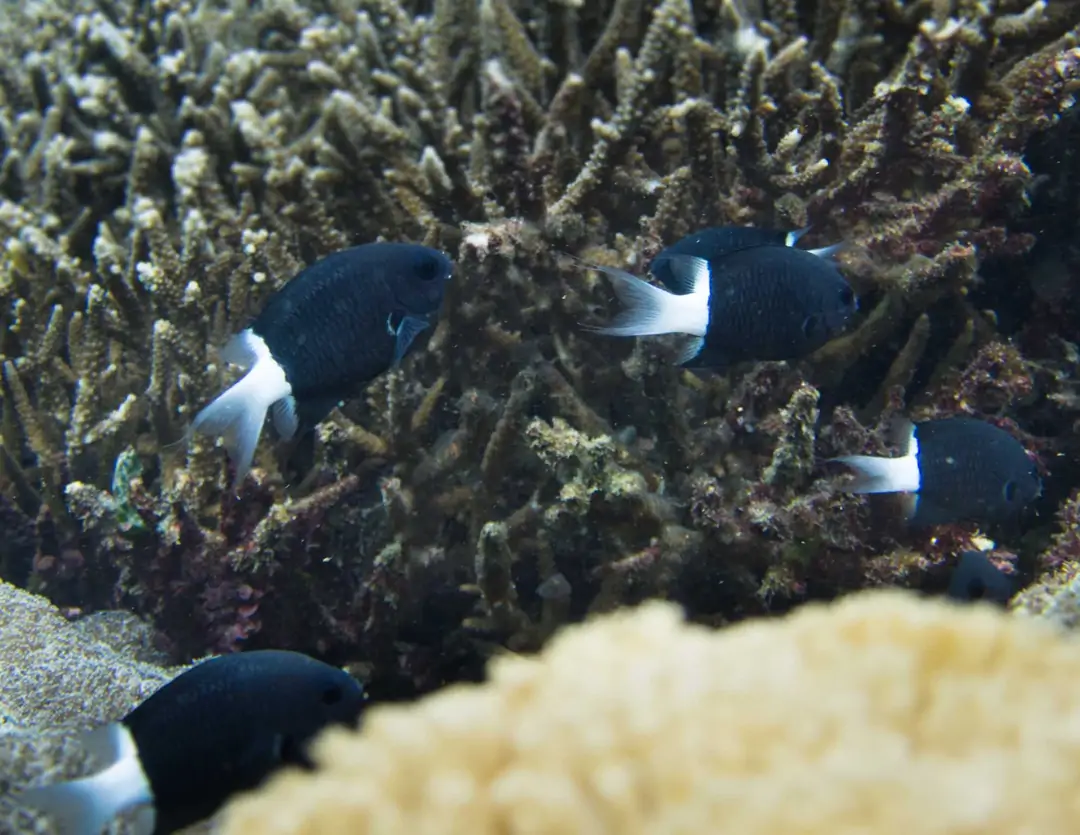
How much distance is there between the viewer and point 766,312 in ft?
7.58

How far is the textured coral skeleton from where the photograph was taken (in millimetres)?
2916

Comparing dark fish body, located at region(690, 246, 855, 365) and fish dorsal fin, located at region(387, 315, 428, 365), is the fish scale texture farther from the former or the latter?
fish dorsal fin, located at region(387, 315, 428, 365)

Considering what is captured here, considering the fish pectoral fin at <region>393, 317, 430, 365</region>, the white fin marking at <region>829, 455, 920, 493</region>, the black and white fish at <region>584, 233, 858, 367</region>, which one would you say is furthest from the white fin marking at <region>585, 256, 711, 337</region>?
the white fin marking at <region>829, 455, 920, 493</region>

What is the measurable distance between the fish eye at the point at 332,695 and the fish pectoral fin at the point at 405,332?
946 millimetres

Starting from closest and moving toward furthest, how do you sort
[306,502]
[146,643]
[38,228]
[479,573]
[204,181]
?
1. [479,573]
2. [306,502]
3. [146,643]
4. [204,181]
5. [38,228]

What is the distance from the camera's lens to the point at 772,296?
2.30 m

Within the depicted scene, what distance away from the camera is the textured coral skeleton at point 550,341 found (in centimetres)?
292

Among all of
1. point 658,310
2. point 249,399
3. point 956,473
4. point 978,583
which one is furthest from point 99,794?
point 956,473

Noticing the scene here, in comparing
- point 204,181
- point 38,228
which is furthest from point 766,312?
point 38,228

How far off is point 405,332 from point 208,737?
1177 millimetres

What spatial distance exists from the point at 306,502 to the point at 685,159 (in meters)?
2.03

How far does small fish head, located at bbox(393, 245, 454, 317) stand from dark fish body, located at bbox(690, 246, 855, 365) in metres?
0.81

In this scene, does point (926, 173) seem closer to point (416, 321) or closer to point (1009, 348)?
point (1009, 348)

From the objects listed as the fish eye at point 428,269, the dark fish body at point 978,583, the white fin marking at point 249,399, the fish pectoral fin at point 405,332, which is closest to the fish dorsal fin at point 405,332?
the fish pectoral fin at point 405,332
